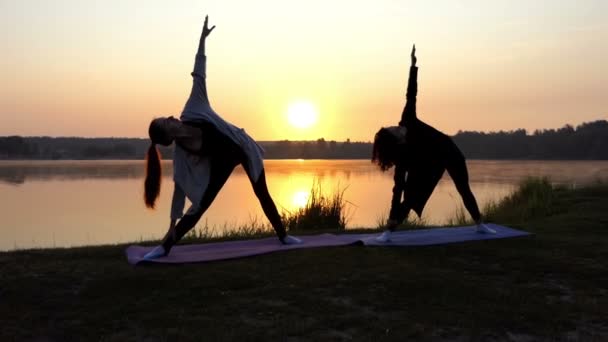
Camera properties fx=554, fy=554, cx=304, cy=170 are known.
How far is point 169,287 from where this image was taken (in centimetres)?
403

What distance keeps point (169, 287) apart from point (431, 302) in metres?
1.86

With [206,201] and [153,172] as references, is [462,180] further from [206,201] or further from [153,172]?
[153,172]

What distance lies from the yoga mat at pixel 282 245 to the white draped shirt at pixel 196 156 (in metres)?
0.46

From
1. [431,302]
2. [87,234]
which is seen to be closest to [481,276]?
[431,302]

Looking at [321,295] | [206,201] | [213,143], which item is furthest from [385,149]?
[321,295]

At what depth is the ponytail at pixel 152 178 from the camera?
471cm

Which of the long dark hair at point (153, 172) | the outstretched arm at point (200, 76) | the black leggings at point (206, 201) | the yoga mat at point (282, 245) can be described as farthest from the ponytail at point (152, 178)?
the outstretched arm at point (200, 76)

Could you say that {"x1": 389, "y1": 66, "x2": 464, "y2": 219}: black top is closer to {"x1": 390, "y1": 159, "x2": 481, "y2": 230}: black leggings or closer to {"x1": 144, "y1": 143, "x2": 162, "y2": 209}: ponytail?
{"x1": 390, "y1": 159, "x2": 481, "y2": 230}: black leggings

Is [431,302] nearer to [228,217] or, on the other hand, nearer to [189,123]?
[189,123]

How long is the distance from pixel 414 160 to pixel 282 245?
5.45ft

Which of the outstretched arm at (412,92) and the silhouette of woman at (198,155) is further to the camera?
the outstretched arm at (412,92)

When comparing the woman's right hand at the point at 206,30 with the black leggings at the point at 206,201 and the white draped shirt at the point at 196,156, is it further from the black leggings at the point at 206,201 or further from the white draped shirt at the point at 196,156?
the black leggings at the point at 206,201

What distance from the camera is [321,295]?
12.4 feet

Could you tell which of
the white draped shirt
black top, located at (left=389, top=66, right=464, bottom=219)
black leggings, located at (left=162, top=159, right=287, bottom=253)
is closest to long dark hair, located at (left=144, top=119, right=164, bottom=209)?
the white draped shirt
